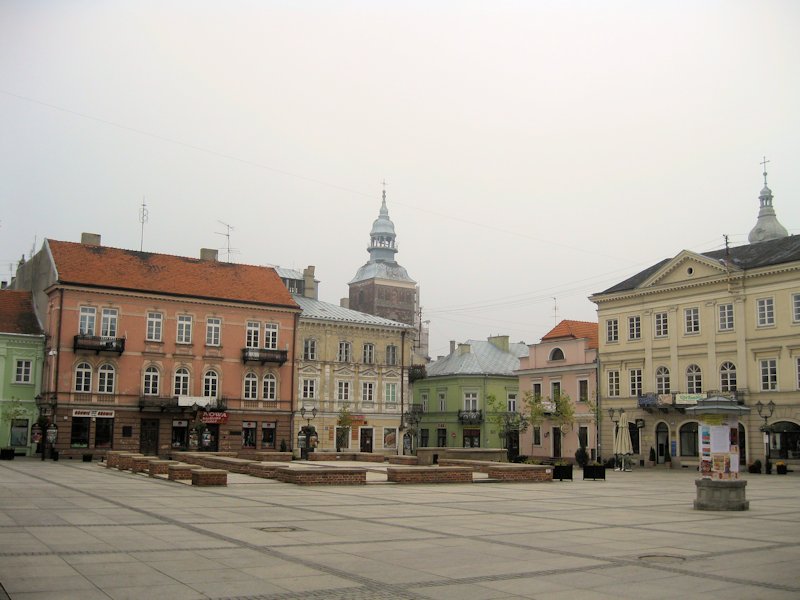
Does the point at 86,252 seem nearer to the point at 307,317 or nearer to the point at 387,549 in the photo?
the point at 307,317

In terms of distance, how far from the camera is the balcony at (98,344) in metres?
53.4

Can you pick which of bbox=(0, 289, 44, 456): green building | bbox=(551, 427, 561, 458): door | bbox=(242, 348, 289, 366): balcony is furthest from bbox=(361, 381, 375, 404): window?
bbox=(0, 289, 44, 456): green building

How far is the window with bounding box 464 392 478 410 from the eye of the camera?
251ft

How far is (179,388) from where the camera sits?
58.1 meters

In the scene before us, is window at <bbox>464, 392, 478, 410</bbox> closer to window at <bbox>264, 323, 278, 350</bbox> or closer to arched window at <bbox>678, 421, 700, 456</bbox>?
window at <bbox>264, 323, 278, 350</bbox>

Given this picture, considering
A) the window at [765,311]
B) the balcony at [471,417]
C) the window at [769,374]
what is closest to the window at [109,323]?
the balcony at [471,417]

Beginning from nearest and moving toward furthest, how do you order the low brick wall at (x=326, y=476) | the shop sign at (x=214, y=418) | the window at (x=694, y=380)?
the low brick wall at (x=326, y=476) < the window at (x=694, y=380) < the shop sign at (x=214, y=418)

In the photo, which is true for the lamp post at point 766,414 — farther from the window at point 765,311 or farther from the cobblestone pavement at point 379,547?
the cobblestone pavement at point 379,547

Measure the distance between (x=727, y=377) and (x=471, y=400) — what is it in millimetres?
28380

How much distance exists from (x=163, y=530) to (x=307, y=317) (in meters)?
49.9

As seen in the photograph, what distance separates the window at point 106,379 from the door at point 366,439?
20.2m

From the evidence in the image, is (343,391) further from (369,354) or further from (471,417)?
(471,417)

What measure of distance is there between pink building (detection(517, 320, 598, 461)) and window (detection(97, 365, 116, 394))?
3053 centimetres

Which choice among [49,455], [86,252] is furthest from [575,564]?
[86,252]
